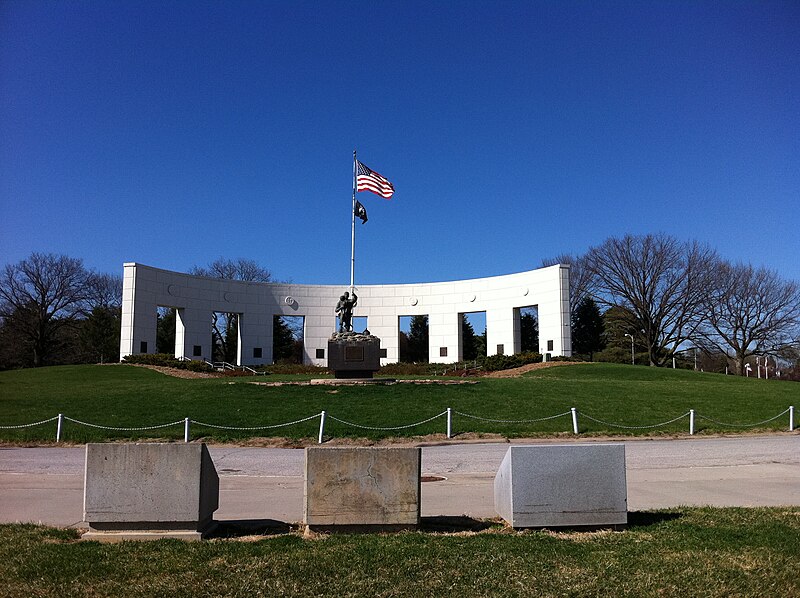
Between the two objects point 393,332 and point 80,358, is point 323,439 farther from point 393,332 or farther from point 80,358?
point 80,358

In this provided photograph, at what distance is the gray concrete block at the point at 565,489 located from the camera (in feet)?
23.6

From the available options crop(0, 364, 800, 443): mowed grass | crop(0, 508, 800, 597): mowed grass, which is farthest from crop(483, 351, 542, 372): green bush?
crop(0, 508, 800, 597): mowed grass

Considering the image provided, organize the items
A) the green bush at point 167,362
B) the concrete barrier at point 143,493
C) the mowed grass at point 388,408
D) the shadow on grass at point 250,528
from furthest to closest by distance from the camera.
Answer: the green bush at point 167,362 < the mowed grass at point 388,408 < the shadow on grass at point 250,528 < the concrete barrier at point 143,493

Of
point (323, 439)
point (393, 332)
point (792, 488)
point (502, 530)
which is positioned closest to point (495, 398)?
point (323, 439)

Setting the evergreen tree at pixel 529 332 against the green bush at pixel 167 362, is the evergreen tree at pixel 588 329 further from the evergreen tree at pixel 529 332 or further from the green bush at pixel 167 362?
the green bush at pixel 167 362

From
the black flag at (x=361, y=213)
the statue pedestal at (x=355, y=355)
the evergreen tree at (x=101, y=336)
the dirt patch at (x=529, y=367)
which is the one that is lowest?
the dirt patch at (x=529, y=367)

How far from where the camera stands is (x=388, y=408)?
2122 centimetres

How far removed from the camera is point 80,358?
63750 mm

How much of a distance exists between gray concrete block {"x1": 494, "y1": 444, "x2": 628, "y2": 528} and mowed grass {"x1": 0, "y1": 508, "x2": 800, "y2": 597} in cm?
22

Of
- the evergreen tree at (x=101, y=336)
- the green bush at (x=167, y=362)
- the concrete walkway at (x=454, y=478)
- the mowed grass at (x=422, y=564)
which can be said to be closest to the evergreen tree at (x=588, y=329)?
the green bush at (x=167, y=362)

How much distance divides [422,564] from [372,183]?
31.1 meters

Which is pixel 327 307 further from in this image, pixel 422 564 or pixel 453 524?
pixel 422 564

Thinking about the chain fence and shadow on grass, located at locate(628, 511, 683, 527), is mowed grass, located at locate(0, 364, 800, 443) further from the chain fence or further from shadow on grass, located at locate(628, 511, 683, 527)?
shadow on grass, located at locate(628, 511, 683, 527)

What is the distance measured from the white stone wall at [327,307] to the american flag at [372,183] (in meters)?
16.5
